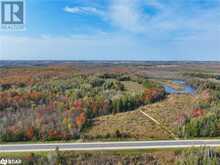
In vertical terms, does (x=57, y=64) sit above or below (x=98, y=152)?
above

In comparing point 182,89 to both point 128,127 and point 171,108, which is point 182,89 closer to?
point 171,108

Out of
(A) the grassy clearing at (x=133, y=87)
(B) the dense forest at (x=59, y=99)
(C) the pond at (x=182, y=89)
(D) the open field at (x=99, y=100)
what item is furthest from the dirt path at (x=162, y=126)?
(C) the pond at (x=182, y=89)

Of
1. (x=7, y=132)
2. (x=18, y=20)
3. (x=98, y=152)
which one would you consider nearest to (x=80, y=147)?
(x=98, y=152)

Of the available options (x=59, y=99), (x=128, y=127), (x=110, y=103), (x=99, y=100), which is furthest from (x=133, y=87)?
(x=59, y=99)

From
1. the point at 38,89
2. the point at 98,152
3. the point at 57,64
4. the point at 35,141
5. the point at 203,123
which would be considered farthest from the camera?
the point at 57,64

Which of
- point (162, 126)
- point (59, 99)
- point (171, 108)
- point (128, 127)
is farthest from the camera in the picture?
point (59, 99)

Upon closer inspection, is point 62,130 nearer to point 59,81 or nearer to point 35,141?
point 35,141

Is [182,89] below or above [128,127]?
above

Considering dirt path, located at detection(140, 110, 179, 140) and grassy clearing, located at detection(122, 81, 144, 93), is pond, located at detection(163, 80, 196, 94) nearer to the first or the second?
grassy clearing, located at detection(122, 81, 144, 93)

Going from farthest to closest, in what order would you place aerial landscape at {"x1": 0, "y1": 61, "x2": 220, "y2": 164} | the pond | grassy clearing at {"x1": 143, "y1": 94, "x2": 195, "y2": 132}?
1. the pond
2. grassy clearing at {"x1": 143, "y1": 94, "x2": 195, "y2": 132}
3. aerial landscape at {"x1": 0, "y1": 61, "x2": 220, "y2": 164}

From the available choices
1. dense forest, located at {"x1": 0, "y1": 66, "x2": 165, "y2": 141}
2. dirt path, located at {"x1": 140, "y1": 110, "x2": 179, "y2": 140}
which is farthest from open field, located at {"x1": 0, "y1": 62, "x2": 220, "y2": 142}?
dirt path, located at {"x1": 140, "y1": 110, "x2": 179, "y2": 140}

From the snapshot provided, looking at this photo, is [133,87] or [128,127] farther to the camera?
[133,87]
